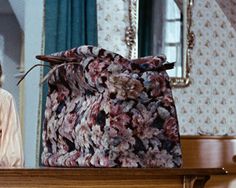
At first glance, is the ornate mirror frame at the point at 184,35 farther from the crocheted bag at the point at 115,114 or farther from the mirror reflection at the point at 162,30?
the crocheted bag at the point at 115,114

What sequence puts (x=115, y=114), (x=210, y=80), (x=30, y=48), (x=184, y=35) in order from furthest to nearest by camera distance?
(x=210, y=80), (x=184, y=35), (x=30, y=48), (x=115, y=114)

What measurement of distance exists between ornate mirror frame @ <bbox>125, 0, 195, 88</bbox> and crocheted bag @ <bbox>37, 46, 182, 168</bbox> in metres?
2.03

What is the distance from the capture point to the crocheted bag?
1046mm

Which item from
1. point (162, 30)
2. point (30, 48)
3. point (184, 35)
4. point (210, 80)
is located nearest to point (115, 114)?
point (30, 48)

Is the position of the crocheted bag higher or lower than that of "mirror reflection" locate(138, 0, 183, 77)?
lower

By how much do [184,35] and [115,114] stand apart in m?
2.57

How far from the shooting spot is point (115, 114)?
104cm

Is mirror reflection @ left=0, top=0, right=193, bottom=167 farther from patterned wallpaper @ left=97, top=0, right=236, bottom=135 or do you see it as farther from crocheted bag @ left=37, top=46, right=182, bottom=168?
crocheted bag @ left=37, top=46, right=182, bottom=168

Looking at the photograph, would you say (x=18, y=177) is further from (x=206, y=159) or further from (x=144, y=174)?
(x=206, y=159)

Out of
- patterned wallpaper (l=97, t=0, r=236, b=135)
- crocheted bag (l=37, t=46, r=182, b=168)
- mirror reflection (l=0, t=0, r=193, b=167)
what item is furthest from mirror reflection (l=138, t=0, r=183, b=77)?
crocheted bag (l=37, t=46, r=182, b=168)

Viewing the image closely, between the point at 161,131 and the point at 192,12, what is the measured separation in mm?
2622

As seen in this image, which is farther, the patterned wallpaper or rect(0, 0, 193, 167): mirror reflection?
the patterned wallpaper

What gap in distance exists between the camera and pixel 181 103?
349 cm

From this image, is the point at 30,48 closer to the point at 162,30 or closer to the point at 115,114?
the point at 162,30
